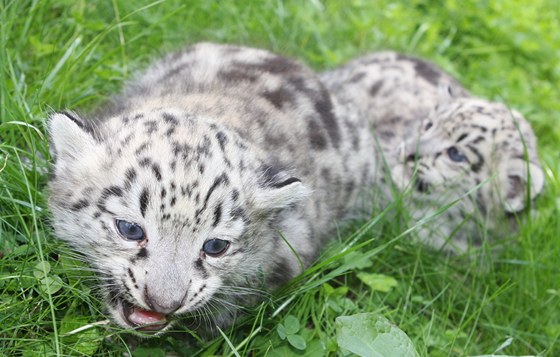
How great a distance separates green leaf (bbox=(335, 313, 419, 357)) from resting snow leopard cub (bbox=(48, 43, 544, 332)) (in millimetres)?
539

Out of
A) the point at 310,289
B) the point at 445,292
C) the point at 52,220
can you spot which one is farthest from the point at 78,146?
the point at 445,292

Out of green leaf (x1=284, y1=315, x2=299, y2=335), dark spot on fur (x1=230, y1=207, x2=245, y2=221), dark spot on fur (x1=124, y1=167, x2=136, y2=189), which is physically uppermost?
dark spot on fur (x1=124, y1=167, x2=136, y2=189)

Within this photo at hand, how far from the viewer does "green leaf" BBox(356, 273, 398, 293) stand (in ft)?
15.7

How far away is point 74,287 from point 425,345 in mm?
1978

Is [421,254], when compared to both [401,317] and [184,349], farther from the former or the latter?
[184,349]

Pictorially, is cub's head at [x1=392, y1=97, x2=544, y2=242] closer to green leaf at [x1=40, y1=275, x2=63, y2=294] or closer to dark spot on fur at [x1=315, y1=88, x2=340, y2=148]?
dark spot on fur at [x1=315, y1=88, x2=340, y2=148]

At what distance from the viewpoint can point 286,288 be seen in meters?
4.30

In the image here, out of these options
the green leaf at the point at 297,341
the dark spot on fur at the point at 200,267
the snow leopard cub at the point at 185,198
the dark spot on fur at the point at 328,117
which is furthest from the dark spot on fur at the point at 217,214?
the dark spot on fur at the point at 328,117

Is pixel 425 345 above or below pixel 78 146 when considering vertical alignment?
below

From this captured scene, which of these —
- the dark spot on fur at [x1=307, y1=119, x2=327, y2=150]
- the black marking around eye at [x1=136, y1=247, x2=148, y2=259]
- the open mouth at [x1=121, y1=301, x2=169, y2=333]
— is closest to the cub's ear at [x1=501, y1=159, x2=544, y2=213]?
the dark spot on fur at [x1=307, y1=119, x2=327, y2=150]

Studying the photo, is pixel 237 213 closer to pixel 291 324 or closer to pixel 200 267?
pixel 200 267

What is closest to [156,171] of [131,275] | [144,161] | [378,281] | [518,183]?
[144,161]

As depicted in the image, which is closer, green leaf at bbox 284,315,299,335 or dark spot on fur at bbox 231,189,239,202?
dark spot on fur at bbox 231,189,239,202

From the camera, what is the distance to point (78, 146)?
381 centimetres
